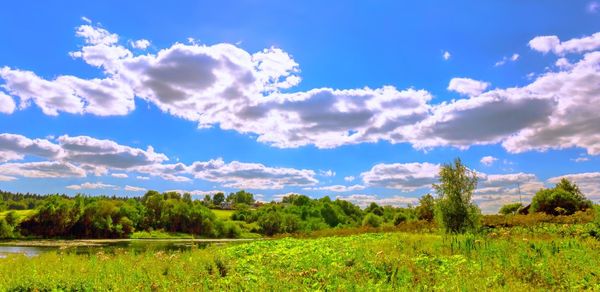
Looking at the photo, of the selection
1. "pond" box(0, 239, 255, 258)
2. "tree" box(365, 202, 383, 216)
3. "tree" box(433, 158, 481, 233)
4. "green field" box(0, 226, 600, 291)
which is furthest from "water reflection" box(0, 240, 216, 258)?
"tree" box(365, 202, 383, 216)

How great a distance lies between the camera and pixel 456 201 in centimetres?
2612

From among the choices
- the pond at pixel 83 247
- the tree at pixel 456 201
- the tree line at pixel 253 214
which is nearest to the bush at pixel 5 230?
the tree line at pixel 253 214

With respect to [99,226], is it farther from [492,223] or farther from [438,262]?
[438,262]

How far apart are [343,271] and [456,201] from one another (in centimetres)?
1678

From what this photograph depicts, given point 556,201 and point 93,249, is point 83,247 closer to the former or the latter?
point 93,249

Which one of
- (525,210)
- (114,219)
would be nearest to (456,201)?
(525,210)

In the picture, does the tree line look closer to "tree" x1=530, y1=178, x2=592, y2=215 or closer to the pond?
"tree" x1=530, y1=178, x2=592, y2=215

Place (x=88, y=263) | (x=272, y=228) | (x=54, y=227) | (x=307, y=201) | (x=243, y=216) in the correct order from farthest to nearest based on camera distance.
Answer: (x=307, y=201), (x=243, y=216), (x=272, y=228), (x=54, y=227), (x=88, y=263)

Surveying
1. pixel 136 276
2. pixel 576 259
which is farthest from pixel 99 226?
pixel 576 259

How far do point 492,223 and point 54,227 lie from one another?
85.8m

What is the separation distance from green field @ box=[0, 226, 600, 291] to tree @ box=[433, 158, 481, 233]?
1001 cm

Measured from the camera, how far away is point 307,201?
14538 centimetres

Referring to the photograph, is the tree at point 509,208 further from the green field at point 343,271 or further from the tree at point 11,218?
the tree at point 11,218

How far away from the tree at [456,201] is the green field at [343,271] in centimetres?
1001
